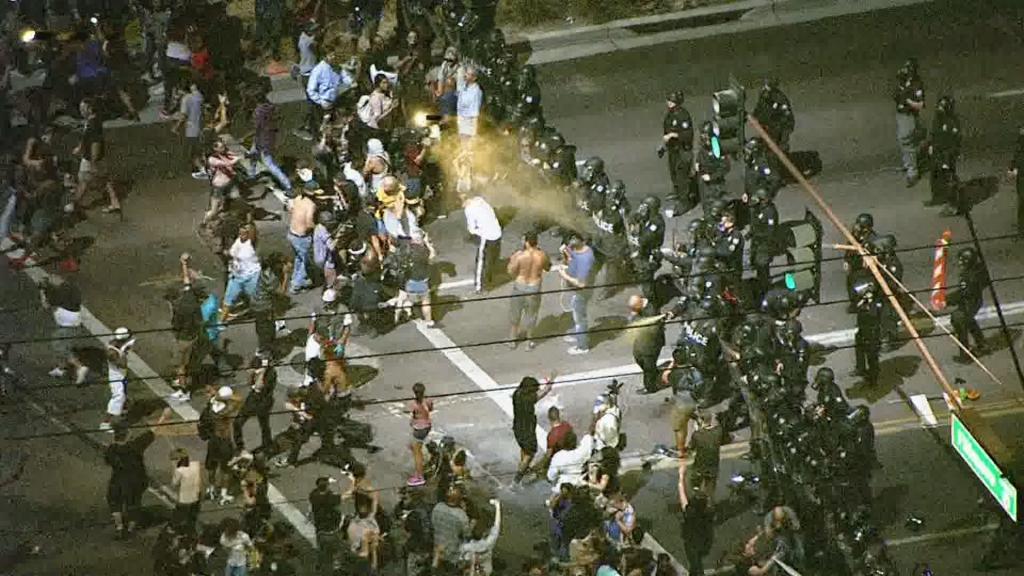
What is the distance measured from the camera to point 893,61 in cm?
3123

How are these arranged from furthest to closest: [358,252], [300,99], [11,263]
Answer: [300,99] → [11,263] → [358,252]

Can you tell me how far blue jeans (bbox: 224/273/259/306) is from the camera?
24.7 metres

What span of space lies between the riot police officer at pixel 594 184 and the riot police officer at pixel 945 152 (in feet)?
15.2

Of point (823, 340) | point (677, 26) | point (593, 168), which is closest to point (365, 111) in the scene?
point (593, 168)

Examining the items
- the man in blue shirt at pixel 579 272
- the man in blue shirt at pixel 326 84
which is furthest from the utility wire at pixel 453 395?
the man in blue shirt at pixel 326 84

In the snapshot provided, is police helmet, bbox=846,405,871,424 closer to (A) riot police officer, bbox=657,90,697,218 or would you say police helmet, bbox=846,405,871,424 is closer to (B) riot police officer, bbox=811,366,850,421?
(B) riot police officer, bbox=811,366,850,421

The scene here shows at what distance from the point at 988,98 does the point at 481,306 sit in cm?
951

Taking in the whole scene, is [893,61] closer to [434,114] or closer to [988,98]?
[988,98]

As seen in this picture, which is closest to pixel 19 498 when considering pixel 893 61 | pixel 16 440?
pixel 16 440

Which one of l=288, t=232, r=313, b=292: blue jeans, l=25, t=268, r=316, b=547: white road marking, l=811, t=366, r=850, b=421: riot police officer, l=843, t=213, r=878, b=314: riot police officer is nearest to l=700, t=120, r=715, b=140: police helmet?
l=843, t=213, r=878, b=314: riot police officer

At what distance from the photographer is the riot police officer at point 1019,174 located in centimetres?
2581

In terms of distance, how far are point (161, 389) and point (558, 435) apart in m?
5.54

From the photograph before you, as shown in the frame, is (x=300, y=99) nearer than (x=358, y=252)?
No

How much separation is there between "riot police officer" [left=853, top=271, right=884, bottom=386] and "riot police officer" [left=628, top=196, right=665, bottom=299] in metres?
2.62
